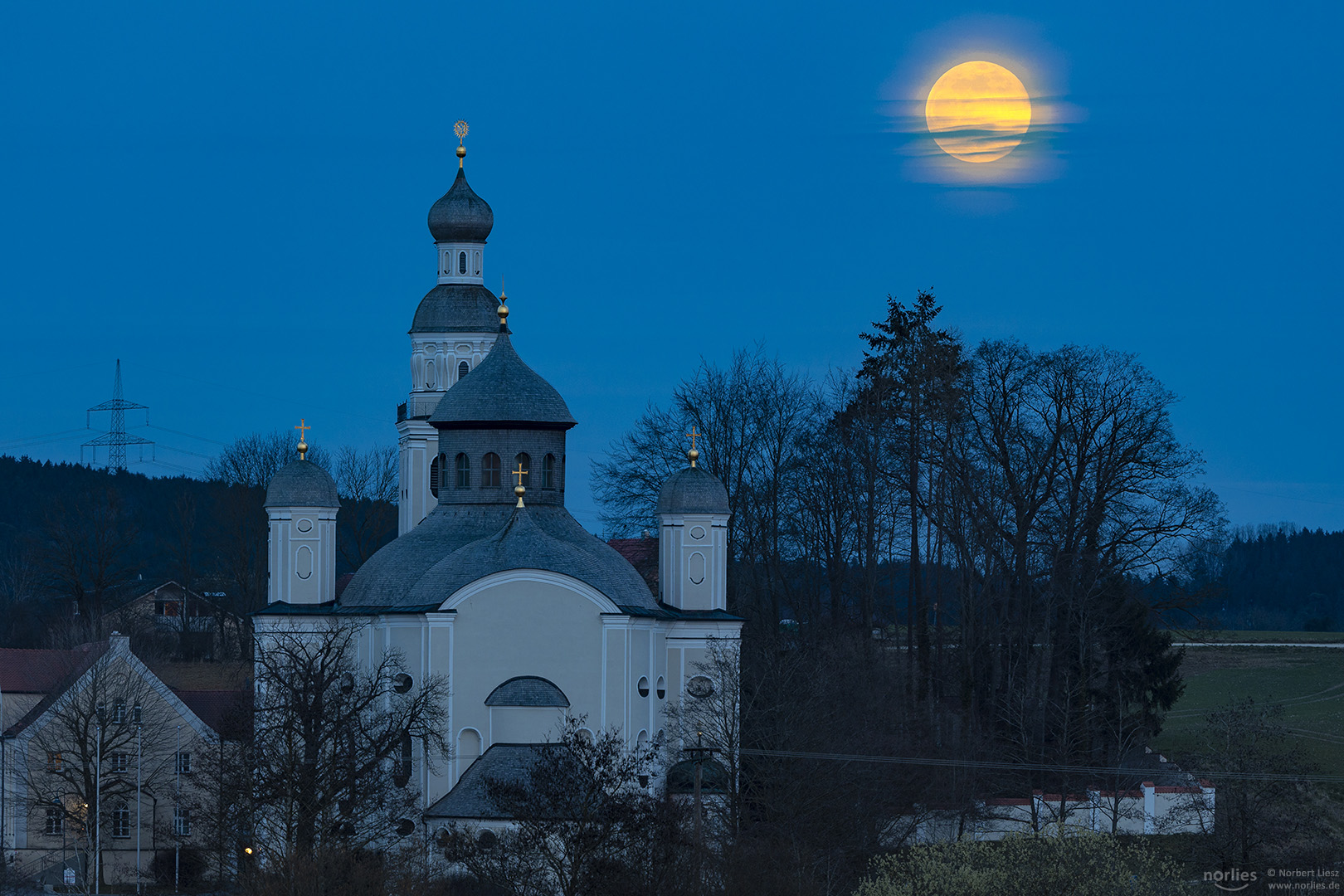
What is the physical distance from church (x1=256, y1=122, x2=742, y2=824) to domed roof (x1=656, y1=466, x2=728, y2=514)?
40 millimetres

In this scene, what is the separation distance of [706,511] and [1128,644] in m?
12.8

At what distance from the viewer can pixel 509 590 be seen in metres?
45.8

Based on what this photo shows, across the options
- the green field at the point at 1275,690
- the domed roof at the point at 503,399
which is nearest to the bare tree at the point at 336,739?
the domed roof at the point at 503,399

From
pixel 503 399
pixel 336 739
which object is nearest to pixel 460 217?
pixel 503 399

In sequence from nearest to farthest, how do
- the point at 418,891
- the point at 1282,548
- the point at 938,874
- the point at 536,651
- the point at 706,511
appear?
the point at 938,874 < the point at 418,891 < the point at 536,651 < the point at 706,511 < the point at 1282,548

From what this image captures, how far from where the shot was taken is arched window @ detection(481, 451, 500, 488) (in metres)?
51.2

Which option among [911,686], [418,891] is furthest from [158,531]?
[418,891]

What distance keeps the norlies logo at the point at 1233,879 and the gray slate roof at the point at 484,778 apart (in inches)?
517

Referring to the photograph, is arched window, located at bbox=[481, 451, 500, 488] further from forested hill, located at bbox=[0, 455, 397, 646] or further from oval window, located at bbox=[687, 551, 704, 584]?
forested hill, located at bbox=[0, 455, 397, 646]

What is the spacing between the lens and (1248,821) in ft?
134

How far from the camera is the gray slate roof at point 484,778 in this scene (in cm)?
4362

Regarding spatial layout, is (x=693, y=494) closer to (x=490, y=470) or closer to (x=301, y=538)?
(x=490, y=470)

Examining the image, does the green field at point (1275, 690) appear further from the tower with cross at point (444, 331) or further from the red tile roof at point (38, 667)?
the red tile roof at point (38, 667)

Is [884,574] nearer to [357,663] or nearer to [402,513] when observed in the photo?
[402,513]
